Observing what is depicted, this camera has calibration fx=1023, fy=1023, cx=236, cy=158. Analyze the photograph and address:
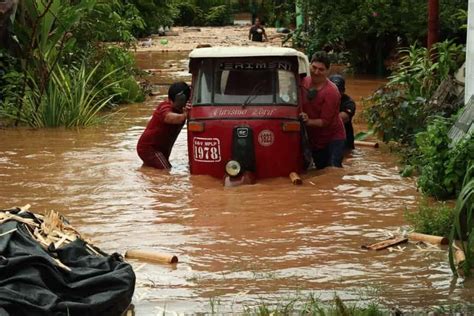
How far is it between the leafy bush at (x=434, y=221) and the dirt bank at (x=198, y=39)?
96.2 feet

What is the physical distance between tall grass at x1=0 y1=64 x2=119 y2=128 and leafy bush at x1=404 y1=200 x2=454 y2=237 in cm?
869

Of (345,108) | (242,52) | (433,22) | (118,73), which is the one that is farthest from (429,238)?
(118,73)

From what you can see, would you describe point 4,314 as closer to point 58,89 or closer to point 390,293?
point 390,293

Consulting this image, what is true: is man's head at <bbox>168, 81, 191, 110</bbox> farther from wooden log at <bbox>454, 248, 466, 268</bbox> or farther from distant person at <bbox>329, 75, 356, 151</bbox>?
wooden log at <bbox>454, 248, 466, 268</bbox>

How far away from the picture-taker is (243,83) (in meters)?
11.6

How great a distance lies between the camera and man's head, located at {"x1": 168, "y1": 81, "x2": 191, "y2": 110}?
1201cm

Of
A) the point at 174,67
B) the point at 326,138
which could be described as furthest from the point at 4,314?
the point at 174,67

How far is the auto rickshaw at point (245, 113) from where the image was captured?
438 inches

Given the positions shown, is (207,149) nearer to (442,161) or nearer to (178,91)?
(178,91)

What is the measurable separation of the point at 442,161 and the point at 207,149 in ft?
9.18

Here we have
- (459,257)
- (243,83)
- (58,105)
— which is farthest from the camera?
(58,105)

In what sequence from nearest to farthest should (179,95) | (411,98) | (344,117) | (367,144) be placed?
(179,95) < (344,117) < (411,98) < (367,144)

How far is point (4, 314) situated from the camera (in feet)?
18.0

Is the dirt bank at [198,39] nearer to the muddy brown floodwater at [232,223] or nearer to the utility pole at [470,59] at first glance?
the muddy brown floodwater at [232,223]
